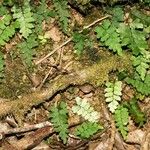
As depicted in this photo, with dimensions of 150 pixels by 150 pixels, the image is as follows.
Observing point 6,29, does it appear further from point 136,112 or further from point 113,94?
point 136,112

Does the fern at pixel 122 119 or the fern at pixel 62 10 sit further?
the fern at pixel 62 10

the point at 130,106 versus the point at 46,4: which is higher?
the point at 46,4

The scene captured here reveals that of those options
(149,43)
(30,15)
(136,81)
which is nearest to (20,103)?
(30,15)

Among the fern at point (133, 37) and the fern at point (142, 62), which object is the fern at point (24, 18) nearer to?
the fern at point (133, 37)

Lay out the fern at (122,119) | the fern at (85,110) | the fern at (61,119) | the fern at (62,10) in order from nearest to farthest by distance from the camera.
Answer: the fern at (61,119) < the fern at (122,119) < the fern at (85,110) < the fern at (62,10)

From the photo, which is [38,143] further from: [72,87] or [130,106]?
[130,106]

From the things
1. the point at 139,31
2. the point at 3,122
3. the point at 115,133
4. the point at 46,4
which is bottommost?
the point at 115,133

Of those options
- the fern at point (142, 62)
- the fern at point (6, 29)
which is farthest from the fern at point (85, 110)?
the fern at point (6, 29)
